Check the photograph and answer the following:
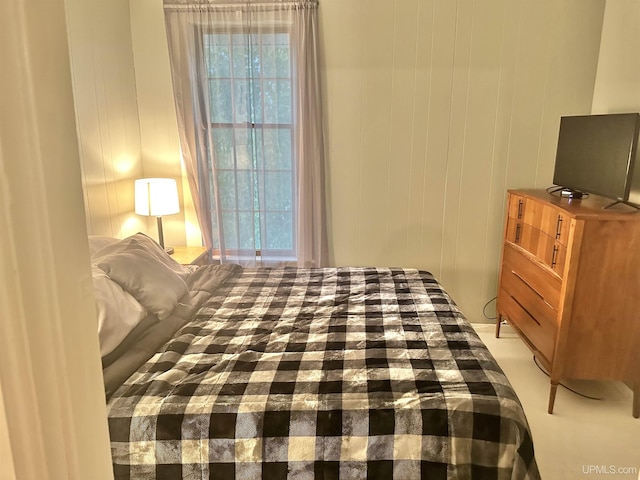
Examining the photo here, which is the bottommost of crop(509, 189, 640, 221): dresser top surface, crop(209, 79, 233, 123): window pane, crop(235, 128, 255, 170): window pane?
crop(509, 189, 640, 221): dresser top surface

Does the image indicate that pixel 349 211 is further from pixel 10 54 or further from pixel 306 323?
pixel 10 54

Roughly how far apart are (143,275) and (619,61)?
2.99m

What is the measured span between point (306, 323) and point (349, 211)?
149 cm

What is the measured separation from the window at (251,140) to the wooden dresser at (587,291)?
1.73 metres

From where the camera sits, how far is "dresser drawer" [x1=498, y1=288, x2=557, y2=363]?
2.52 m

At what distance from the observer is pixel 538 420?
2420 mm

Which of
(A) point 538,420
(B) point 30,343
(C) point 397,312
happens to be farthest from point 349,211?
(B) point 30,343

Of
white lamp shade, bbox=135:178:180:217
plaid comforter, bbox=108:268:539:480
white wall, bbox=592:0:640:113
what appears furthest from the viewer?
white lamp shade, bbox=135:178:180:217

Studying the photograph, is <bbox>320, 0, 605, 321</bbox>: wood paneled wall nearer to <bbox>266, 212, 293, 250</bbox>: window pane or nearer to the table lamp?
<bbox>266, 212, 293, 250</bbox>: window pane

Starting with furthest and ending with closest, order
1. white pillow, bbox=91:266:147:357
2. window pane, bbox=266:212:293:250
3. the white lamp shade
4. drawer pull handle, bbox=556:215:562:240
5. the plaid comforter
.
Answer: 1. window pane, bbox=266:212:293:250
2. the white lamp shade
3. drawer pull handle, bbox=556:215:562:240
4. white pillow, bbox=91:266:147:357
5. the plaid comforter

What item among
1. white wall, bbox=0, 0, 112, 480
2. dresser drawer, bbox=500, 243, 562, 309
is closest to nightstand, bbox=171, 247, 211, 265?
dresser drawer, bbox=500, 243, 562, 309

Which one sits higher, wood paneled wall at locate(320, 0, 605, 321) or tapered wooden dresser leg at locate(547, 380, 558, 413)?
wood paneled wall at locate(320, 0, 605, 321)

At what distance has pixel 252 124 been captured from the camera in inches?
130

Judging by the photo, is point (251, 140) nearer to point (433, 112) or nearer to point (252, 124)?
point (252, 124)
